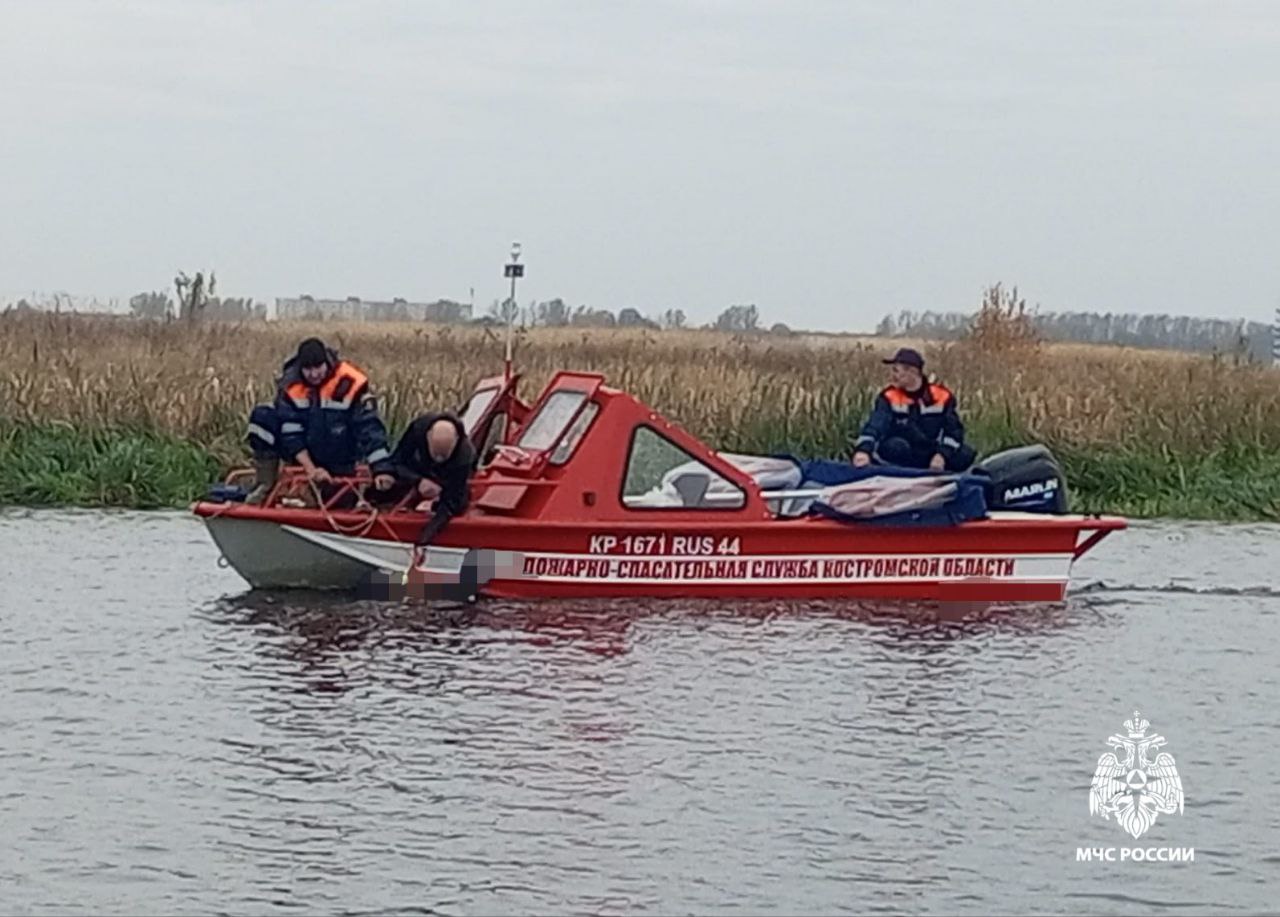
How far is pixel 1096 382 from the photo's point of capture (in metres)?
26.5

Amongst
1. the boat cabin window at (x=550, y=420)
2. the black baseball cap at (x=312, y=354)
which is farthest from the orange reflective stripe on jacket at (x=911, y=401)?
the black baseball cap at (x=312, y=354)

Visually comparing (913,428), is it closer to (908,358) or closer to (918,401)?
(918,401)

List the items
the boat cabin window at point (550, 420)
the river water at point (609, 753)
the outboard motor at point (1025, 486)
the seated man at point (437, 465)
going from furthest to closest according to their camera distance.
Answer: the outboard motor at point (1025, 486)
the boat cabin window at point (550, 420)
the seated man at point (437, 465)
the river water at point (609, 753)

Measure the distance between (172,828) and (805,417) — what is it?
1493 cm

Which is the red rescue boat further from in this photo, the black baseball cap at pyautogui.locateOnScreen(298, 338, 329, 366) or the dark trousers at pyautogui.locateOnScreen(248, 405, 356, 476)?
the black baseball cap at pyautogui.locateOnScreen(298, 338, 329, 366)

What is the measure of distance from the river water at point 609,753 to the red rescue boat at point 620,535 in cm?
28

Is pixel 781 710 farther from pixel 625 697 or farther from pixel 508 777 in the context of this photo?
pixel 508 777

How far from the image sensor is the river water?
8.41 meters

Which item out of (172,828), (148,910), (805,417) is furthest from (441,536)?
(805,417)

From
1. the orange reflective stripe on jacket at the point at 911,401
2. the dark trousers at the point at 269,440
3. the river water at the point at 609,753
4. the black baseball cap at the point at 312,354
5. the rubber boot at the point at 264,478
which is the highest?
the black baseball cap at the point at 312,354

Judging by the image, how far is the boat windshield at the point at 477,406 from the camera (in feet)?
54.3

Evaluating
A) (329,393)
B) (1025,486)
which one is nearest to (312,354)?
(329,393)

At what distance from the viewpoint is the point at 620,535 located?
15.0m

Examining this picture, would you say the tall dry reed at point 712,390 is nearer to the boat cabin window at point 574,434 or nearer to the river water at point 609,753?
the river water at point 609,753
